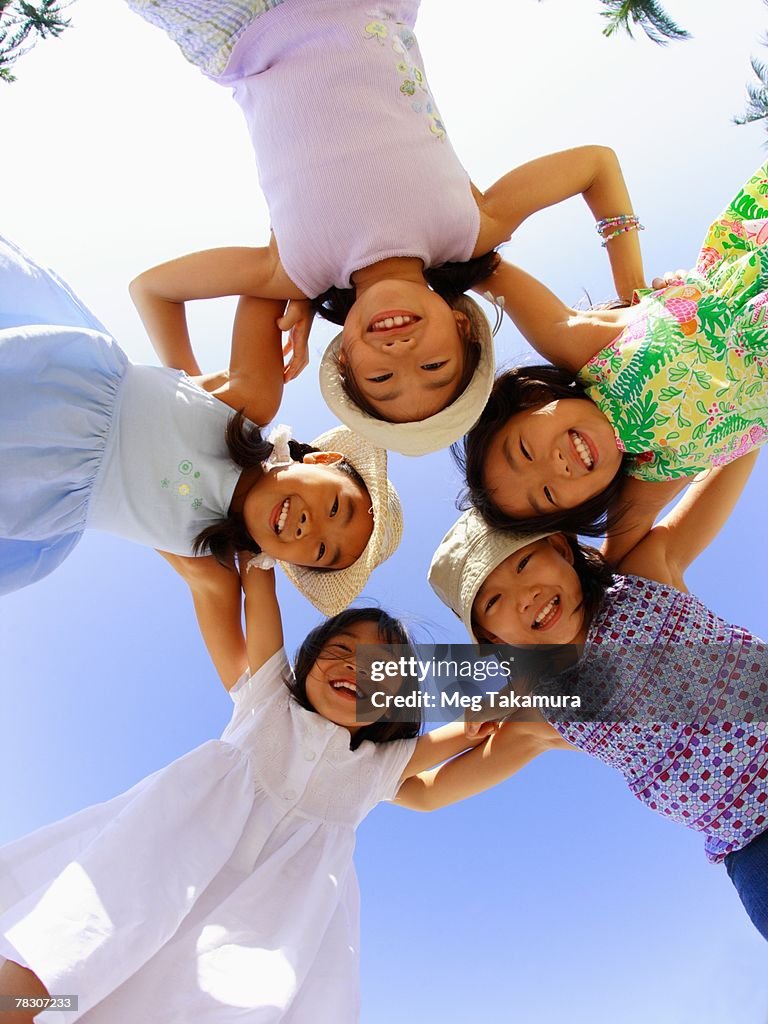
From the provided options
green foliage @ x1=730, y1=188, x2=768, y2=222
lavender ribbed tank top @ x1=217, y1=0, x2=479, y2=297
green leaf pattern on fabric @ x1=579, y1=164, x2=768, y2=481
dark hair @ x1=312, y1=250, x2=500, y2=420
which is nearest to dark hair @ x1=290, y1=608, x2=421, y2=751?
dark hair @ x1=312, y1=250, x2=500, y2=420

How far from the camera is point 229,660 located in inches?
101

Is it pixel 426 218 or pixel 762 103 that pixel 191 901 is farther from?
pixel 762 103

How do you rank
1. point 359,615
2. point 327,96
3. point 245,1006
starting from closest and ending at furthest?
point 245,1006, point 327,96, point 359,615

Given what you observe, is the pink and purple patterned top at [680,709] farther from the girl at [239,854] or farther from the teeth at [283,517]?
the teeth at [283,517]

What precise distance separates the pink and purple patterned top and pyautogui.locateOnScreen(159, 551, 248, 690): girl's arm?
44.1 inches

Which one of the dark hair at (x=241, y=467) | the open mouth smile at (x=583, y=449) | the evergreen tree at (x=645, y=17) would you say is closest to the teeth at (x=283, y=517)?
the dark hair at (x=241, y=467)

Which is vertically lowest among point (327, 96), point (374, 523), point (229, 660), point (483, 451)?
point (229, 660)

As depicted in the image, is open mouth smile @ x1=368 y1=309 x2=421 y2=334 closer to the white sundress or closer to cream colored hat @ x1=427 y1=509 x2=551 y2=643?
cream colored hat @ x1=427 y1=509 x2=551 y2=643

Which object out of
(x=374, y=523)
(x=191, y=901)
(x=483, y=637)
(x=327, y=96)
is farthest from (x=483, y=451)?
(x=191, y=901)

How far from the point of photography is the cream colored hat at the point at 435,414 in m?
1.95

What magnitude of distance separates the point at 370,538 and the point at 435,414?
20.5 inches

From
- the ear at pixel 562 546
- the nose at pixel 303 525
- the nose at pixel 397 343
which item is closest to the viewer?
the nose at pixel 397 343

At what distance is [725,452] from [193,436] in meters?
1.61

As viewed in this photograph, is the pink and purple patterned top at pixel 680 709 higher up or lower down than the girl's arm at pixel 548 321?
lower down
